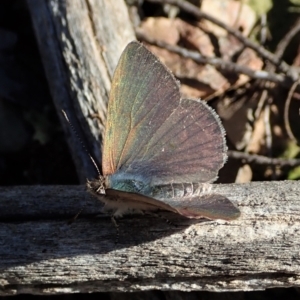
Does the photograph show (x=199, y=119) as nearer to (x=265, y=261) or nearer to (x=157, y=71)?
(x=157, y=71)

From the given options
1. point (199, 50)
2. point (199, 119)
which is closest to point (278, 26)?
point (199, 50)

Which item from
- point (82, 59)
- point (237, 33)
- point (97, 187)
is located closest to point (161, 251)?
point (97, 187)

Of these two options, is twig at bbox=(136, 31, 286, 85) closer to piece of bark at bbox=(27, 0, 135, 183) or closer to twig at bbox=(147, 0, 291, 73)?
twig at bbox=(147, 0, 291, 73)

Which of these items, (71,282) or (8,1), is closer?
(71,282)

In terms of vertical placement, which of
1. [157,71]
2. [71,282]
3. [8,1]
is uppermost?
[8,1]

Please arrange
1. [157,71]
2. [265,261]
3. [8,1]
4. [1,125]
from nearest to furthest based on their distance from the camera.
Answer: [265,261] → [157,71] → [1,125] → [8,1]

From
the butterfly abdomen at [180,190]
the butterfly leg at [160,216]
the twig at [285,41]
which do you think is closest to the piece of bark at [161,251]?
the butterfly leg at [160,216]

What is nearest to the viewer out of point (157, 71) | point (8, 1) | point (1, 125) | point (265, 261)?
point (265, 261)
